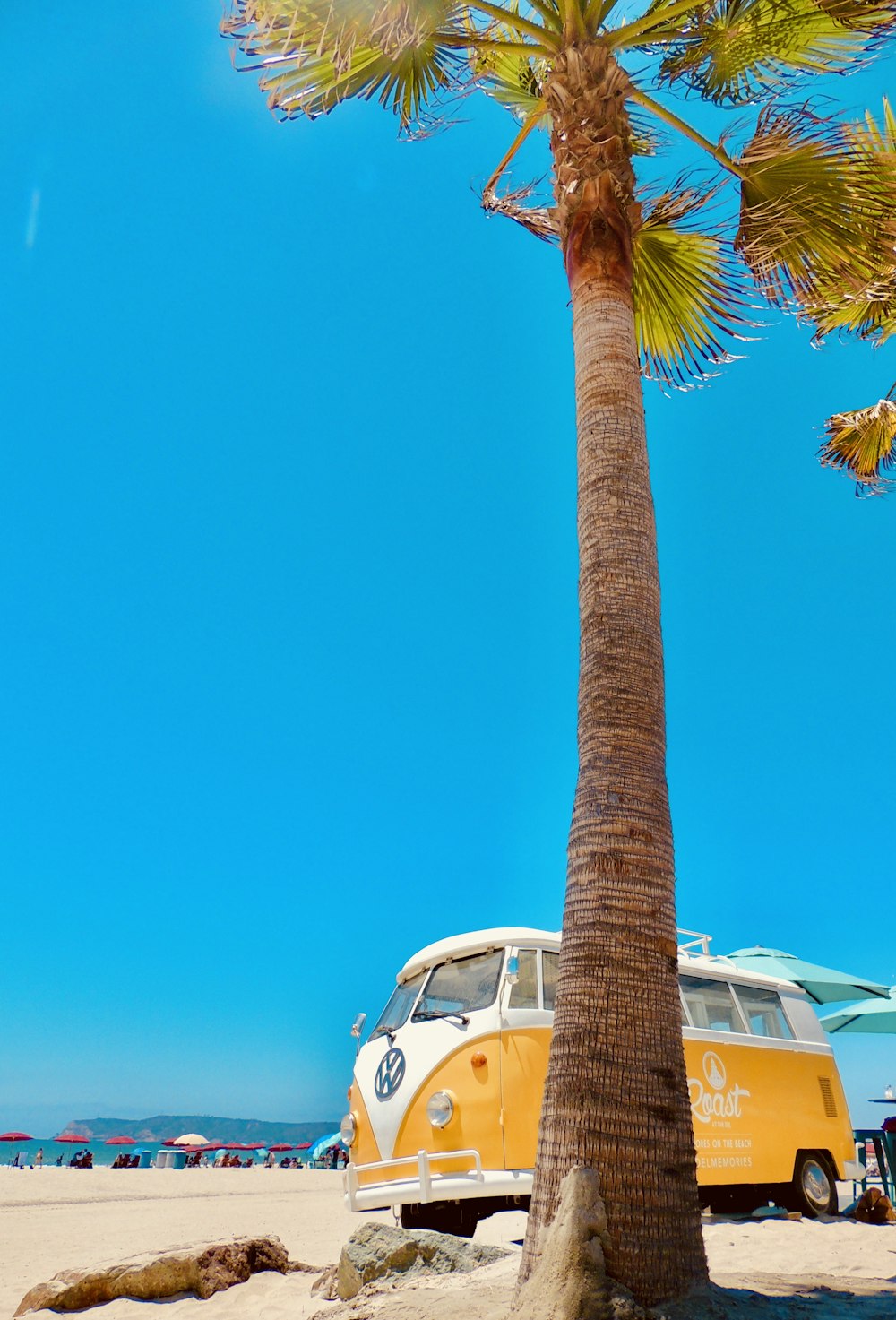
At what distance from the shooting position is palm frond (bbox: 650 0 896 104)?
19.7 ft

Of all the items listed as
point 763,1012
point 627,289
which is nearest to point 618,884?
point 627,289

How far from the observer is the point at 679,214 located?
21.4 feet

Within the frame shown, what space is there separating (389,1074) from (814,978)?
6.71 m

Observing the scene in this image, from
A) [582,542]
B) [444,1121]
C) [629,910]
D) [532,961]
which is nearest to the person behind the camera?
[629,910]

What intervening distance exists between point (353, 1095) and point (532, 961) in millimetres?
2024

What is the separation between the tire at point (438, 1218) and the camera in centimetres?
746

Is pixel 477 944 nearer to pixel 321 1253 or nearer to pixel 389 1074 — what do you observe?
pixel 389 1074

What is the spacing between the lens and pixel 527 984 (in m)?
7.04

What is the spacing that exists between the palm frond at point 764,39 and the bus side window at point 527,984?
6425mm

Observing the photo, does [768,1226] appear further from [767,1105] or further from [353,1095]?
[353,1095]

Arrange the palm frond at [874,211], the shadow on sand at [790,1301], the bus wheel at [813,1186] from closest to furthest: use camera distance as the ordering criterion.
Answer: the shadow on sand at [790,1301]
the palm frond at [874,211]
the bus wheel at [813,1186]

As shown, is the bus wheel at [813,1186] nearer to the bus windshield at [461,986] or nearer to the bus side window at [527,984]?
the bus side window at [527,984]

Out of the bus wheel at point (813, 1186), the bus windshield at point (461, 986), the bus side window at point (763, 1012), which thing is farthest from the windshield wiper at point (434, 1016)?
the bus wheel at point (813, 1186)

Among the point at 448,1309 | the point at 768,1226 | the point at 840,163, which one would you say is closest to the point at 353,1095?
the point at 768,1226
